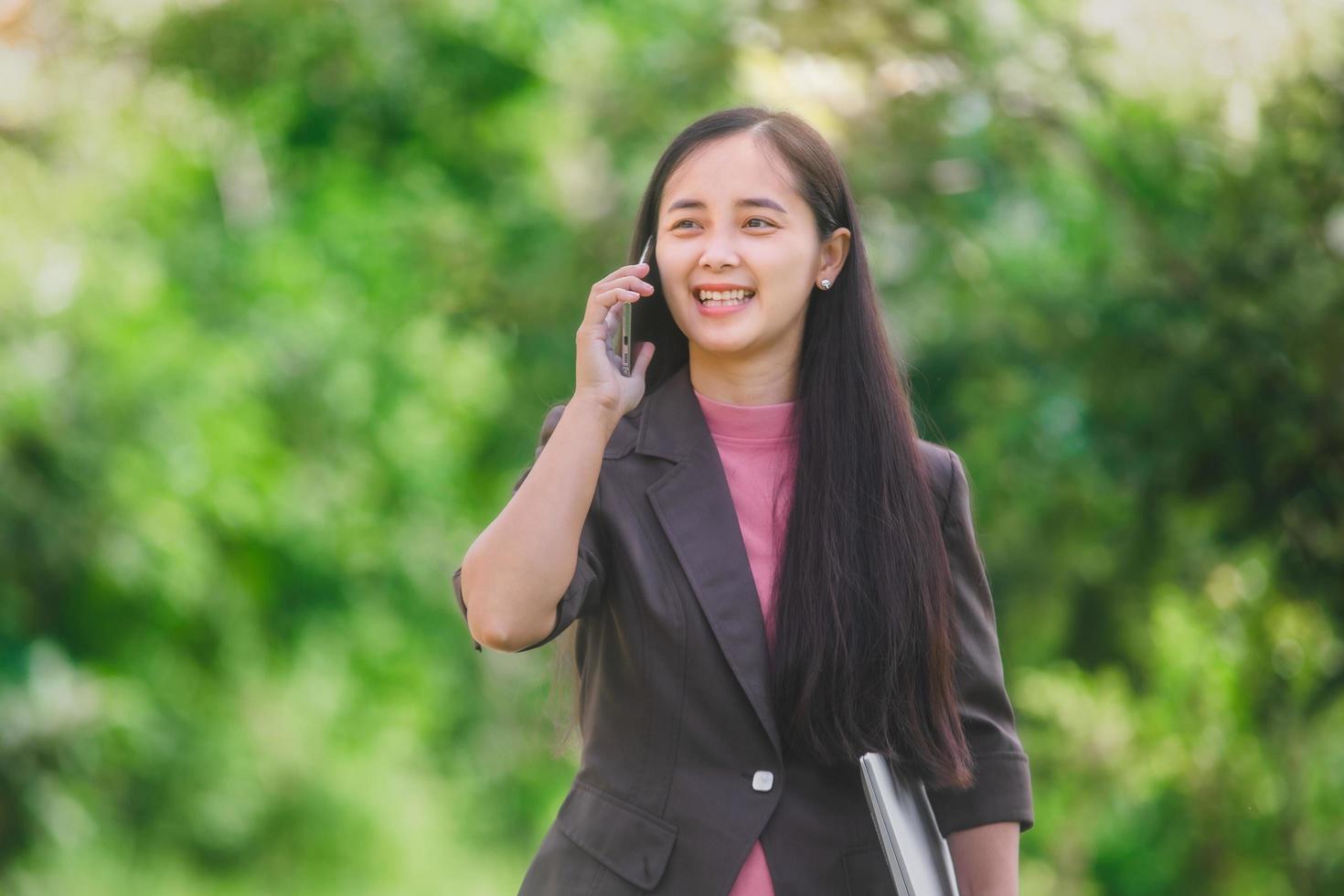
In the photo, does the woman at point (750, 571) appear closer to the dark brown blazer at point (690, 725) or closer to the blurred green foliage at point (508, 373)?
the dark brown blazer at point (690, 725)

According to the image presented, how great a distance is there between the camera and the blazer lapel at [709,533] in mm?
2033

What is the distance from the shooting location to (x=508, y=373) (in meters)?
6.79

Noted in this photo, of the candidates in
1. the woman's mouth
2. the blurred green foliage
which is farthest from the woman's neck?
the blurred green foliage

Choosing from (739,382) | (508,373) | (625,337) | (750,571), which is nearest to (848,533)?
(750,571)

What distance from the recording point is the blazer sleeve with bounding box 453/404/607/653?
1.99 meters

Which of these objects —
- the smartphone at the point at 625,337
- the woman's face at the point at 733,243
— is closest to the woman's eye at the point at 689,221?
the woman's face at the point at 733,243

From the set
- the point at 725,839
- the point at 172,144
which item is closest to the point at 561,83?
the point at 172,144

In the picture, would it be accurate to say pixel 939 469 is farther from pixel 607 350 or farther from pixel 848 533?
pixel 607 350

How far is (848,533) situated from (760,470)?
0.16m

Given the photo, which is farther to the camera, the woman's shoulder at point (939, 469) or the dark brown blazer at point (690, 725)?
the woman's shoulder at point (939, 469)

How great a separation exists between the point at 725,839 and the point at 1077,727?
424 centimetres

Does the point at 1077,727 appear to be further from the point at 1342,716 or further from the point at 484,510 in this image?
the point at 484,510

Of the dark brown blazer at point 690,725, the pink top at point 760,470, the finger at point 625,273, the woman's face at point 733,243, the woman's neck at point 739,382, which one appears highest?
the woman's face at point 733,243

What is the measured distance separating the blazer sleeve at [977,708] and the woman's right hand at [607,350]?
1.59ft
